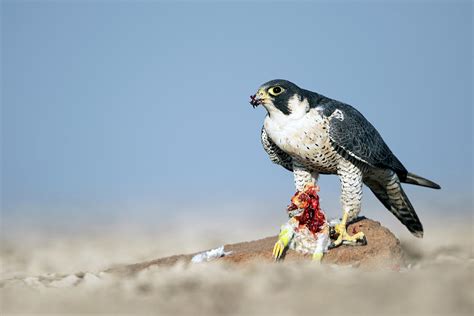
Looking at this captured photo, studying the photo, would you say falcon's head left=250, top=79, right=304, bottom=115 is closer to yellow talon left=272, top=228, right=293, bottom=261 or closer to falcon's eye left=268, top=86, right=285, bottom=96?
falcon's eye left=268, top=86, right=285, bottom=96

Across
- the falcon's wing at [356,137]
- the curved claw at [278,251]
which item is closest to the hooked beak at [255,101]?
the falcon's wing at [356,137]

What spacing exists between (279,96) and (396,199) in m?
2.37

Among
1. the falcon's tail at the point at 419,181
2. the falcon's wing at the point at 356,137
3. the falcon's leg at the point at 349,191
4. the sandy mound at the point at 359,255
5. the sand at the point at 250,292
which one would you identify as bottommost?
the sand at the point at 250,292

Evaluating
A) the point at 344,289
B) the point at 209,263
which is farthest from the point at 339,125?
the point at 344,289

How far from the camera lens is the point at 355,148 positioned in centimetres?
714

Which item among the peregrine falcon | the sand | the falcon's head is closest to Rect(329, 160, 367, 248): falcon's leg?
the peregrine falcon

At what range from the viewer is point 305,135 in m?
7.00

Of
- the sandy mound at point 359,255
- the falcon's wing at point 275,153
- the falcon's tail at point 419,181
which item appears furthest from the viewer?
the falcon's tail at point 419,181

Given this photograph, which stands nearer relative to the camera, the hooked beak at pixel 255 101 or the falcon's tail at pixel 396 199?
the hooked beak at pixel 255 101

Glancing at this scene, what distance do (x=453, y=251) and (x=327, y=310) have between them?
19.2ft

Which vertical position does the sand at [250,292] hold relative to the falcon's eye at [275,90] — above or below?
below

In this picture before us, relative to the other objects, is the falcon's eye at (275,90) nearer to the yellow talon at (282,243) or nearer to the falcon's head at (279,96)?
the falcon's head at (279,96)

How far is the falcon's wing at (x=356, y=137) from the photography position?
7.06 meters

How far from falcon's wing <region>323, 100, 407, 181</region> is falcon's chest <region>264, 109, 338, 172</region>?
104 mm
